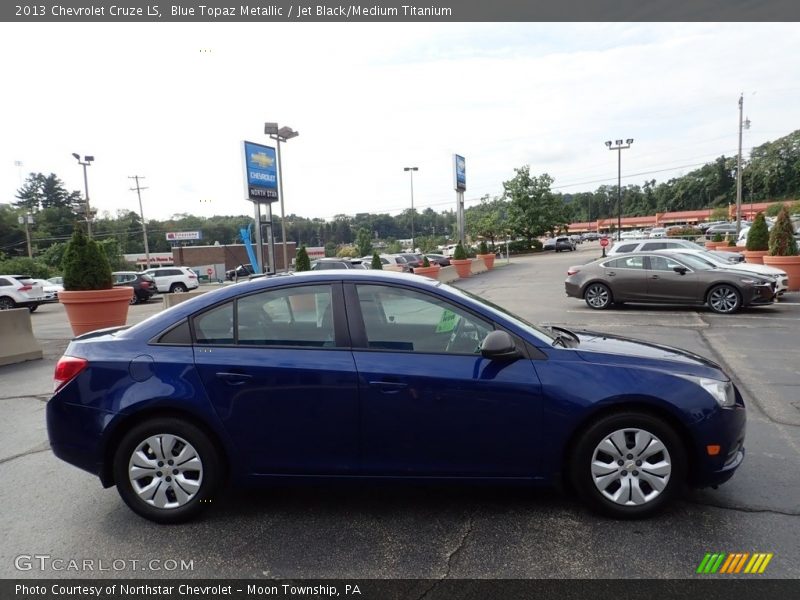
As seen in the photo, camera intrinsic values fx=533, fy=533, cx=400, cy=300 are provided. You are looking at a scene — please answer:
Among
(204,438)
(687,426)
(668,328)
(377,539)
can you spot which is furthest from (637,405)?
(668,328)

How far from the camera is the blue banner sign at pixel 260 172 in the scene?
61.9 ft

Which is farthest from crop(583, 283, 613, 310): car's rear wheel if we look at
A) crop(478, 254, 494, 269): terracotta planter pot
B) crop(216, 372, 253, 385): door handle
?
crop(478, 254, 494, 269): terracotta planter pot

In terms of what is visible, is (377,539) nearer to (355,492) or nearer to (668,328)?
(355,492)

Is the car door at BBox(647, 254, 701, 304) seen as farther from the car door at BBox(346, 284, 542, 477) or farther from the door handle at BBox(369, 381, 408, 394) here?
the door handle at BBox(369, 381, 408, 394)

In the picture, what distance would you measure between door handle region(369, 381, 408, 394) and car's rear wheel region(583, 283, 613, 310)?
426 inches

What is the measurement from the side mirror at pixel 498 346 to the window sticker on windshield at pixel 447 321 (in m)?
0.30

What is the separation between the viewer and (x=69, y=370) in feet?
11.3

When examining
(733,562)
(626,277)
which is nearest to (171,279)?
→ (626,277)

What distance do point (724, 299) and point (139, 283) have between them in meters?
24.4

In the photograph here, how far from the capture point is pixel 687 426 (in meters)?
3.22

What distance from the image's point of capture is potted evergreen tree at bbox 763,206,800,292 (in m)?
14.1

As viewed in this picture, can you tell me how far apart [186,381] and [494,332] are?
1931 millimetres

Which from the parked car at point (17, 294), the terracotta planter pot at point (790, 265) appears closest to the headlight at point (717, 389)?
the terracotta planter pot at point (790, 265)

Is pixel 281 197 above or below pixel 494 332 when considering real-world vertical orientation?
above
